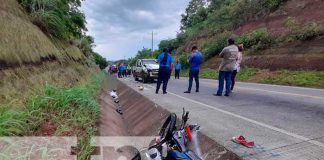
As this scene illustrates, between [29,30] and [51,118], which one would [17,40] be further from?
[51,118]

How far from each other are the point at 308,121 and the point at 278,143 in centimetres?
188

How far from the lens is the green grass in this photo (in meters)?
16.4

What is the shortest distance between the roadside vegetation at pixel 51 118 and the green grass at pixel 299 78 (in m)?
13.1

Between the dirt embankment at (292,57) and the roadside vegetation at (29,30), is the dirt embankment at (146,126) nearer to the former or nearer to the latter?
the roadside vegetation at (29,30)

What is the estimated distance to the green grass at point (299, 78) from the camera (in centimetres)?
1644

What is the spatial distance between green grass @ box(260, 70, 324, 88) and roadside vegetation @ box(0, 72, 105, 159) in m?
13.1

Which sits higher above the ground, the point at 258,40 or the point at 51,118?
the point at 258,40

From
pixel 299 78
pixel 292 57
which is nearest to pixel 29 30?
pixel 299 78

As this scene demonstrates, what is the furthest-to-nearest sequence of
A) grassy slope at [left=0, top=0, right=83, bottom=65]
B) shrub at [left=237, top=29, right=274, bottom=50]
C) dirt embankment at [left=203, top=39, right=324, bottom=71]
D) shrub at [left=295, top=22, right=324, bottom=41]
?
1. shrub at [left=237, top=29, right=274, bottom=50]
2. shrub at [left=295, top=22, right=324, bottom=41]
3. dirt embankment at [left=203, top=39, right=324, bottom=71]
4. grassy slope at [left=0, top=0, right=83, bottom=65]

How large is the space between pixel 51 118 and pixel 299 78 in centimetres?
1588

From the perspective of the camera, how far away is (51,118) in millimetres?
5598

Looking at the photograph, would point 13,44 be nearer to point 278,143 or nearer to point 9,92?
point 9,92

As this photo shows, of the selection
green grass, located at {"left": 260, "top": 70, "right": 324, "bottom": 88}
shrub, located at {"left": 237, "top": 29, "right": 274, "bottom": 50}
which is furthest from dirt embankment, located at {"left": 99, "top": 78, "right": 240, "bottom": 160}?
shrub, located at {"left": 237, "top": 29, "right": 274, "bottom": 50}

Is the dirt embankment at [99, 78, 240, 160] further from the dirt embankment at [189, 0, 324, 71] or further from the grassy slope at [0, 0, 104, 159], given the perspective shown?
the dirt embankment at [189, 0, 324, 71]
